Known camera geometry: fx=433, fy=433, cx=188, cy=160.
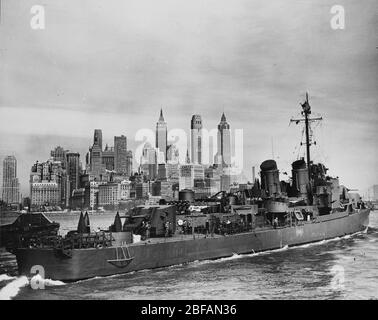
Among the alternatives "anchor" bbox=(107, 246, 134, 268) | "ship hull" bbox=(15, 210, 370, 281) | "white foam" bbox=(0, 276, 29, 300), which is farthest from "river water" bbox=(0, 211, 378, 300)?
"anchor" bbox=(107, 246, 134, 268)

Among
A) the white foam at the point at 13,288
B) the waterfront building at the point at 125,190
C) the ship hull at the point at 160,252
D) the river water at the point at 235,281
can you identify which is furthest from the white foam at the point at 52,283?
the waterfront building at the point at 125,190

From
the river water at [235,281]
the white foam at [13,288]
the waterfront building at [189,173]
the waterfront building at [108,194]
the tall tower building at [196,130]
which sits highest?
the tall tower building at [196,130]

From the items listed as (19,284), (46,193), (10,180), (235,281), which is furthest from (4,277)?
(46,193)

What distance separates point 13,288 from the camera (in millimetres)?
14203

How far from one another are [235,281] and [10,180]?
35.7ft

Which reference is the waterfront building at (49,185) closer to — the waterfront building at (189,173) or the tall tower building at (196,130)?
the waterfront building at (189,173)

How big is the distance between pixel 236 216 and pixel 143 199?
42.1m

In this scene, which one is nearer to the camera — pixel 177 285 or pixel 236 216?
pixel 177 285

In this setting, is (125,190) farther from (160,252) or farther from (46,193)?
(160,252)

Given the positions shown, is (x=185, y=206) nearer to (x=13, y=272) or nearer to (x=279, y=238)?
(x=279, y=238)

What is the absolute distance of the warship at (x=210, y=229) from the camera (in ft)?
50.2

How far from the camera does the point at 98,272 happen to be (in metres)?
15.6
